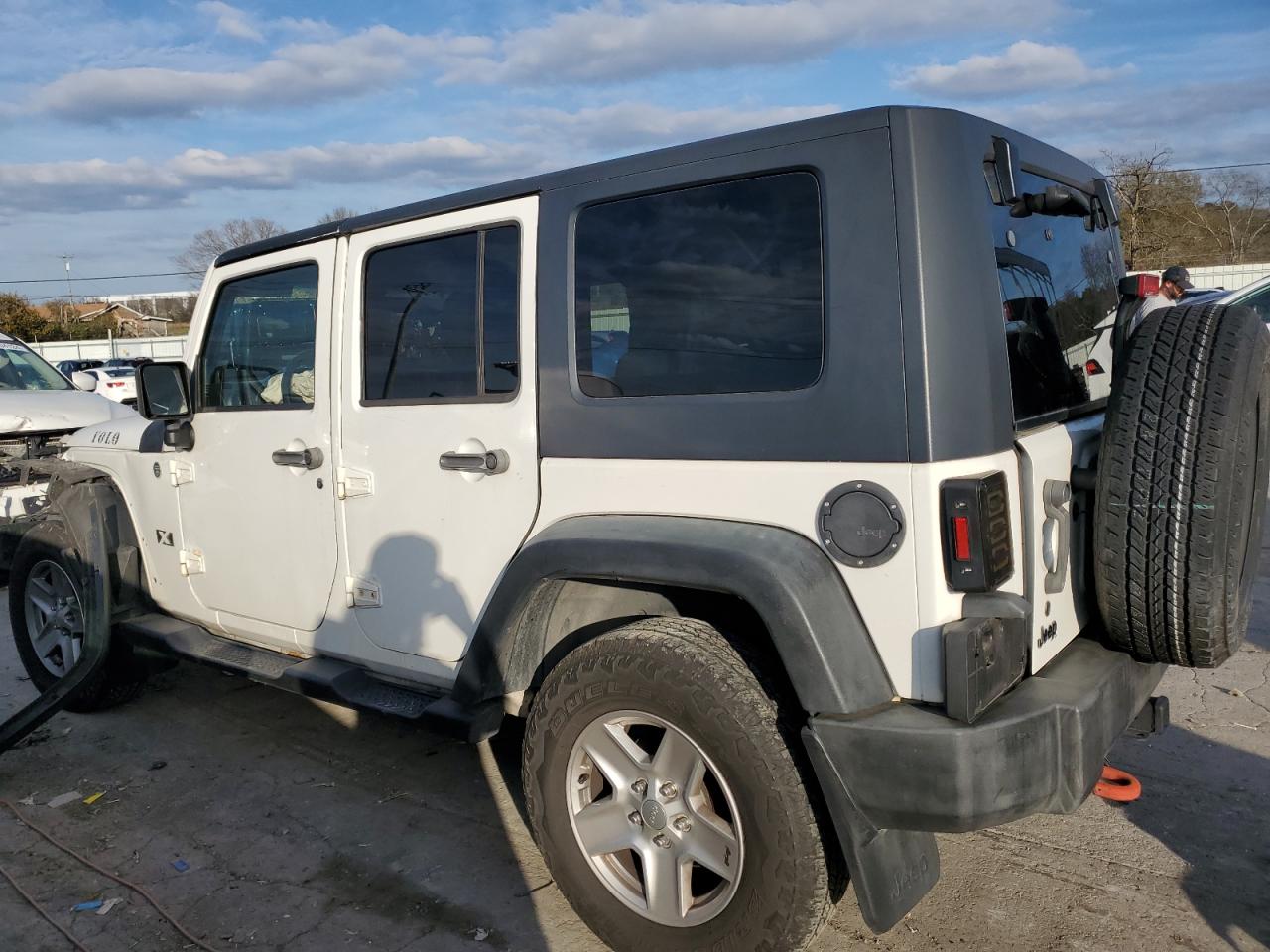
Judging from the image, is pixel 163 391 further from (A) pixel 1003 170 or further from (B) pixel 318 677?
(A) pixel 1003 170

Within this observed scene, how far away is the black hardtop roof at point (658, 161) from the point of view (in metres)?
2.29

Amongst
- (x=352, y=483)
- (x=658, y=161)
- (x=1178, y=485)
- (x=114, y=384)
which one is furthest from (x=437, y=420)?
(x=114, y=384)

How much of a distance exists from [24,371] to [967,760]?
29.4ft

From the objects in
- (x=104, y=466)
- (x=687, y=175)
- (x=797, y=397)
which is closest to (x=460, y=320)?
(x=687, y=175)

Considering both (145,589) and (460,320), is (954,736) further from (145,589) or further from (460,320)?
(145,589)

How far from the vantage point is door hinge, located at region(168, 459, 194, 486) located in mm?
4113

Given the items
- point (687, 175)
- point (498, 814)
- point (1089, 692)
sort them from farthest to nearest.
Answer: point (498, 814) < point (687, 175) < point (1089, 692)

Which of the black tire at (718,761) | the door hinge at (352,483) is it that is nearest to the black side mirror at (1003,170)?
the black tire at (718,761)

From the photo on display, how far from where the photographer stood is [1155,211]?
25531 mm

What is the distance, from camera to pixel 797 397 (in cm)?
234

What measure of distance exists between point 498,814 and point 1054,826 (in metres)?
1.96

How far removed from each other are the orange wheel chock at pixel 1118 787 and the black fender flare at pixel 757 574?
1.66 meters

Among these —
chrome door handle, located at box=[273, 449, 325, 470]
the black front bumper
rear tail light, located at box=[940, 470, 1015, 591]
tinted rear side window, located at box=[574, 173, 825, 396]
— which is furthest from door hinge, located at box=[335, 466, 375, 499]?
rear tail light, located at box=[940, 470, 1015, 591]

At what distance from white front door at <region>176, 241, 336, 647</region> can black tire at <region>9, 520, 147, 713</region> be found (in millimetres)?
700
